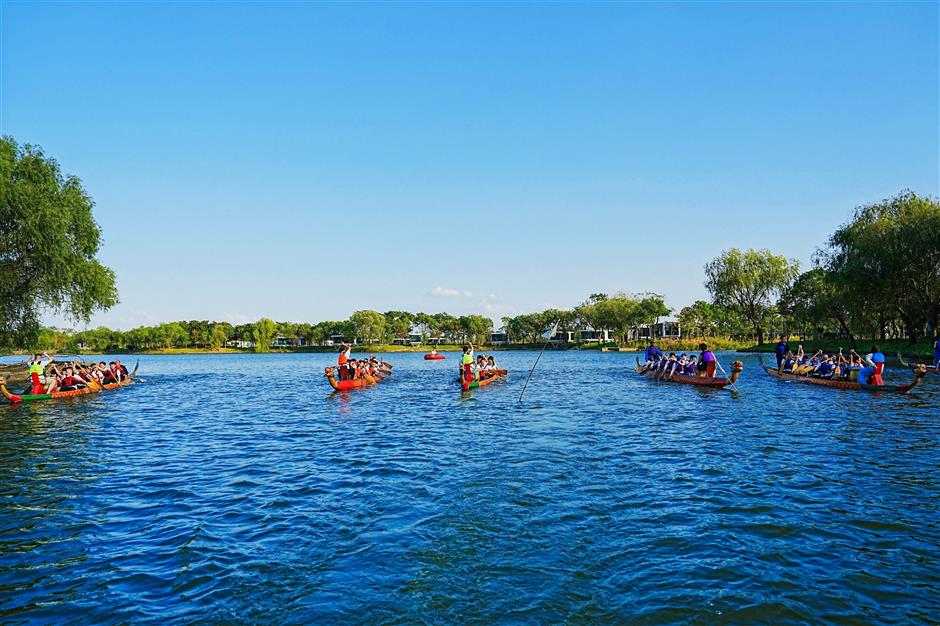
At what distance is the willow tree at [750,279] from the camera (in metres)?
77.4

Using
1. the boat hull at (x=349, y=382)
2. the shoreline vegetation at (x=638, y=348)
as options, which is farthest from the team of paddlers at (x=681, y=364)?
the shoreline vegetation at (x=638, y=348)

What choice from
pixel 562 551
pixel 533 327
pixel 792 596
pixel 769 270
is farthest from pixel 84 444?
pixel 533 327

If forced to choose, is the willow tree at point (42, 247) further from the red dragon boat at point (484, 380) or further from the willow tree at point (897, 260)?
the willow tree at point (897, 260)

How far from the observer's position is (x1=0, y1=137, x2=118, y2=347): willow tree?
30.2m

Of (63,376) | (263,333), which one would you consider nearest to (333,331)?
(263,333)

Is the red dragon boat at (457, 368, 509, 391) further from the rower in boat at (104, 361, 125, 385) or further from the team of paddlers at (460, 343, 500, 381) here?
the rower in boat at (104, 361, 125, 385)

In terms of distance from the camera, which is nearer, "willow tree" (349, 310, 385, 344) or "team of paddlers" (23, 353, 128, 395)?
"team of paddlers" (23, 353, 128, 395)

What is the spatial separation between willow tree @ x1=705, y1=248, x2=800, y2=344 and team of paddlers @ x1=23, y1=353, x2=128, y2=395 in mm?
75802

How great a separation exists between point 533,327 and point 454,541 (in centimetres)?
14947

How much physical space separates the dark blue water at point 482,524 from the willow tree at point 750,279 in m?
64.6

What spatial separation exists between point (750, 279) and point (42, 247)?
8011 centimetres

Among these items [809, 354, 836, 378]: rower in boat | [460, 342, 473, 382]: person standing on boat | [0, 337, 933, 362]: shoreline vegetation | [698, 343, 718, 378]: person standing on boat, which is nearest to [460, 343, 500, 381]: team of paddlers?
[460, 342, 473, 382]: person standing on boat

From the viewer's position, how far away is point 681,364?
3531 cm

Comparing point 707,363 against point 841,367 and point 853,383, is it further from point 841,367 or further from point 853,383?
point 853,383
